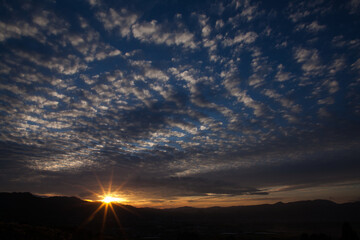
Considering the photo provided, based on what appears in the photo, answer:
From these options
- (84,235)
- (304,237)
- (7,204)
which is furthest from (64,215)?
(304,237)

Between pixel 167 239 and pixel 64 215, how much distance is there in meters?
127

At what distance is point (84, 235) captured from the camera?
41.2 m

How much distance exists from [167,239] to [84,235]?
83443 mm

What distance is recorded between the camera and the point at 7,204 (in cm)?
18388

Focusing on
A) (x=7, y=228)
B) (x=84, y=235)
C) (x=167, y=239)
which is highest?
(x=7, y=228)

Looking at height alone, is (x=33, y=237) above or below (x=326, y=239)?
above

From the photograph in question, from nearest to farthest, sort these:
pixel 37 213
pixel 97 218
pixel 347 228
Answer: pixel 347 228 → pixel 37 213 → pixel 97 218

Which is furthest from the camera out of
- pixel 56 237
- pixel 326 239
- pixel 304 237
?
pixel 304 237

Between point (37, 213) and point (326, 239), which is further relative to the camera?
point (37, 213)

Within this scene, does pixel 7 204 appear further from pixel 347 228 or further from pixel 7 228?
pixel 347 228

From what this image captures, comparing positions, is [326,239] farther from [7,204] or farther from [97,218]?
[7,204]

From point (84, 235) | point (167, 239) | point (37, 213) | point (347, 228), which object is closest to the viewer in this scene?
point (84, 235)

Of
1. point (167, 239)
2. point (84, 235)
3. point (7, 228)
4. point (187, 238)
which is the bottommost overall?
point (167, 239)

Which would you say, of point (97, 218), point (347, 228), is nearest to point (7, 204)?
point (97, 218)
